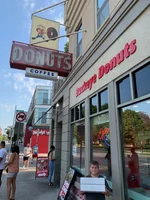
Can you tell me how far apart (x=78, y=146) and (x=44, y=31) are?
496 cm

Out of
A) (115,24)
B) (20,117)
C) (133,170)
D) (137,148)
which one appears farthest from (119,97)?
(20,117)

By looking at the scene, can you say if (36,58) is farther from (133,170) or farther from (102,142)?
(133,170)

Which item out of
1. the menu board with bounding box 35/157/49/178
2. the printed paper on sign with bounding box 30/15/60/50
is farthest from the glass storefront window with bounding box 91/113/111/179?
the menu board with bounding box 35/157/49/178

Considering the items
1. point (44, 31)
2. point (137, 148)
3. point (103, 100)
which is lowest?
point (137, 148)

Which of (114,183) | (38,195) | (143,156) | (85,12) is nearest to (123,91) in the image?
(143,156)

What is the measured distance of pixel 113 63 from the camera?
3.91 metres

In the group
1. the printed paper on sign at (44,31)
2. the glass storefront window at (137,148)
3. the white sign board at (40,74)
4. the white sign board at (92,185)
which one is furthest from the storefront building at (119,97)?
the printed paper on sign at (44,31)

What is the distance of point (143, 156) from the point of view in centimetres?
296

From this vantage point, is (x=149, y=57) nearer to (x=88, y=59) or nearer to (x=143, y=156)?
A: (x=143, y=156)

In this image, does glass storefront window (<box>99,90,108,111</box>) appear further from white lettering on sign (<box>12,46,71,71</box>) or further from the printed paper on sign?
the printed paper on sign

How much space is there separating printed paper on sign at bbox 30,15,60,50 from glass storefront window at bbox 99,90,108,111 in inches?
144

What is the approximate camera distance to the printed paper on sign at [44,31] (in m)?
6.72

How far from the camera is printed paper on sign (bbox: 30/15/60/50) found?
6.72 m

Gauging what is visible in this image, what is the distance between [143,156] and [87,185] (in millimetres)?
1189
